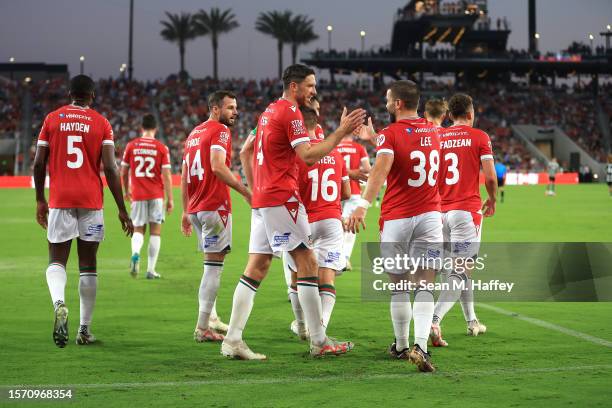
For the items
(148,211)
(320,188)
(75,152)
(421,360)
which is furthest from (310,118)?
(148,211)

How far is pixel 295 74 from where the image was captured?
7359 mm

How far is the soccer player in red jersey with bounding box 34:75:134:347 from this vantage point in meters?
7.83

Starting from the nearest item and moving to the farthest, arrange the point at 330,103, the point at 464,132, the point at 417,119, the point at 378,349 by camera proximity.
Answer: the point at 417,119, the point at 378,349, the point at 464,132, the point at 330,103

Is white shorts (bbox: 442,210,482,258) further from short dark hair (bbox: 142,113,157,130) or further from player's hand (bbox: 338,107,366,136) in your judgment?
short dark hair (bbox: 142,113,157,130)

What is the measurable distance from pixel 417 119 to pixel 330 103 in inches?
2560

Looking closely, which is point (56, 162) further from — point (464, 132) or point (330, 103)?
point (330, 103)

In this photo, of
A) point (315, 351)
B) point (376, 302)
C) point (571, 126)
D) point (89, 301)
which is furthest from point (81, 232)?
point (571, 126)

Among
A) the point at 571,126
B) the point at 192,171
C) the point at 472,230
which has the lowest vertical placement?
the point at 472,230

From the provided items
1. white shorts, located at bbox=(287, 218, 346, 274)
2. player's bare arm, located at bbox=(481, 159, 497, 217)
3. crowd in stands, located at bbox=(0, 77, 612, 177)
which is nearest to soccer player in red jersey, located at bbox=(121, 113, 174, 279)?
white shorts, located at bbox=(287, 218, 346, 274)

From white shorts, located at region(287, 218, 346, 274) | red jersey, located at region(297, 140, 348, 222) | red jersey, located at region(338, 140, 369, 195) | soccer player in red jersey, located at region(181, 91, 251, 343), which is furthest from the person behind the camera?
red jersey, located at region(338, 140, 369, 195)

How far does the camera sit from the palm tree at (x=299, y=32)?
8419cm

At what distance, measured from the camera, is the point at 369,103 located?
73.4 metres

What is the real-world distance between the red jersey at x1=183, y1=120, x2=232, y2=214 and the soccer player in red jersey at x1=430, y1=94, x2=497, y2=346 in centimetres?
225

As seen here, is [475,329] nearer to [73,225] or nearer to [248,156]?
[248,156]
